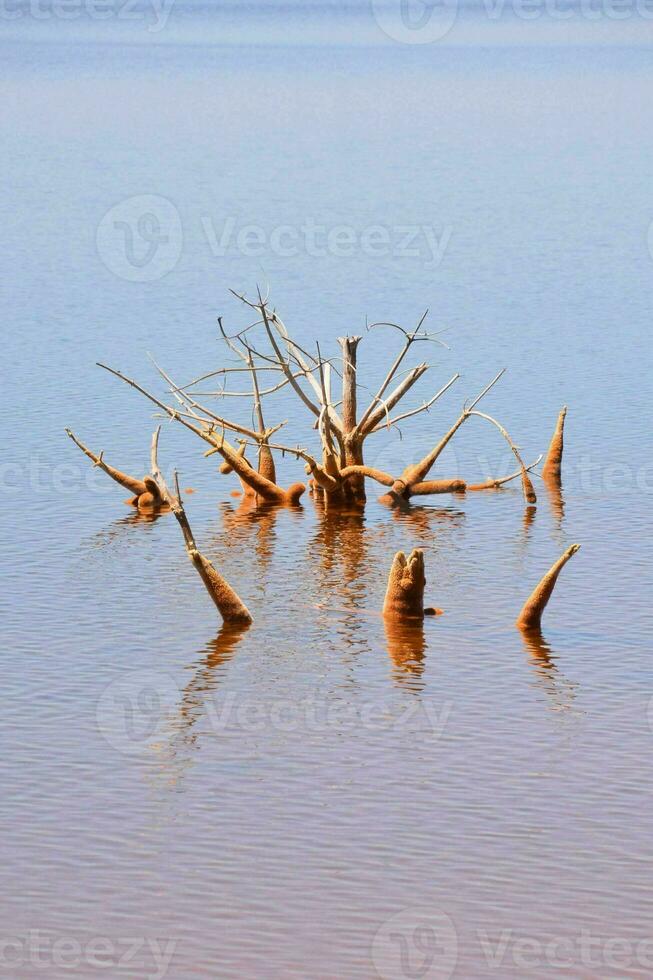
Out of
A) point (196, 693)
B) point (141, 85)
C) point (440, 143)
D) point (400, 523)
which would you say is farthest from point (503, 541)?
point (141, 85)

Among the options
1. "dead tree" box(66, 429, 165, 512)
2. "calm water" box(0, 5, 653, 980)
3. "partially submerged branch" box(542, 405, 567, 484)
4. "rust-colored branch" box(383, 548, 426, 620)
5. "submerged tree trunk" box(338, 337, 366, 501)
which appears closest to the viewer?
"calm water" box(0, 5, 653, 980)

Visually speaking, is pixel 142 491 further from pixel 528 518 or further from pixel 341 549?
pixel 528 518

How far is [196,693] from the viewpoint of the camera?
24.8 m

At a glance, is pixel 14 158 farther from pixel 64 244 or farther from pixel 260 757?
pixel 260 757

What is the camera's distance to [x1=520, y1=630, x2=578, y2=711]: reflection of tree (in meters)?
Answer: 24.4

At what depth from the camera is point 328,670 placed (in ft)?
83.9

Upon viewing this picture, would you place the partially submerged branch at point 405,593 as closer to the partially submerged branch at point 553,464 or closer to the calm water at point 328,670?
the calm water at point 328,670

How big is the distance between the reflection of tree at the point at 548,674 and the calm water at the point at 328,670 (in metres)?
0.09

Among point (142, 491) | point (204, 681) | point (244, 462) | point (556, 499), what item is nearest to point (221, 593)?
point (204, 681)

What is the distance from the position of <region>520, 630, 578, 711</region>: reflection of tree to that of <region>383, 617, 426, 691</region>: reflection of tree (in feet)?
4.75

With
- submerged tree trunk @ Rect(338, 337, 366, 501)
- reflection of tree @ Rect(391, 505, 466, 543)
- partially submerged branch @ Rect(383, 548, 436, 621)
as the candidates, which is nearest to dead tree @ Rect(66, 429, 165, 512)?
submerged tree trunk @ Rect(338, 337, 366, 501)

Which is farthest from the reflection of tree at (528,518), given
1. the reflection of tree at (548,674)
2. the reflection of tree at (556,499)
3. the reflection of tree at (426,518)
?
the reflection of tree at (548,674)

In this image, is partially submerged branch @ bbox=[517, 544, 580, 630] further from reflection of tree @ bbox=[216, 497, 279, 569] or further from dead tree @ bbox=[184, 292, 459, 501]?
dead tree @ bbox=[184, 292, 459, 501]

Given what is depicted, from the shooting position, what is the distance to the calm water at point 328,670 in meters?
18.5
